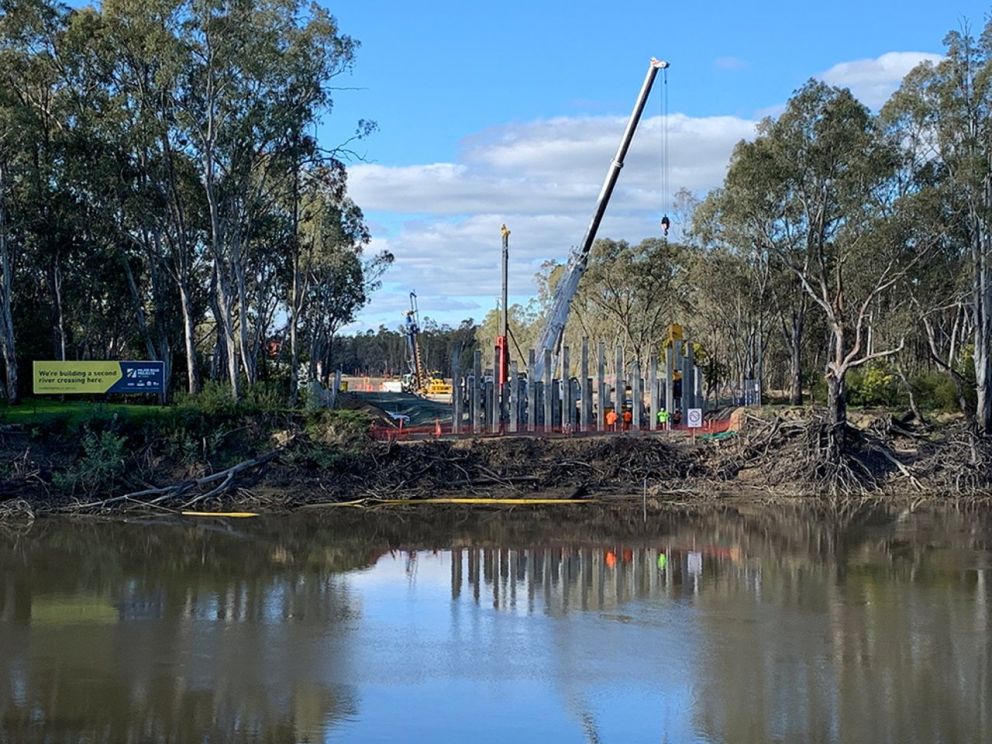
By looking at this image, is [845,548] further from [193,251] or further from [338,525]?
[193,251]

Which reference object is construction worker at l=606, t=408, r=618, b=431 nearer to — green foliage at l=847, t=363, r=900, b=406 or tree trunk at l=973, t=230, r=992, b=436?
tree trunk at l=973, t=230, r=992, b=436

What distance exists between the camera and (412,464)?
28391 millimetres

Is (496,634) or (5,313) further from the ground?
(5,313)

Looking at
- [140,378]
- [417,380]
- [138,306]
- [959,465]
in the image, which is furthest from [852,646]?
[417,380]

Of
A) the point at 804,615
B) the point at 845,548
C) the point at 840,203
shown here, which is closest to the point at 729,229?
the point at 840,203

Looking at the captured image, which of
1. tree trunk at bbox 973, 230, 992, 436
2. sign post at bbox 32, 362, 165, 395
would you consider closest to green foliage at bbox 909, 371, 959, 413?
tree trunk at bbox 973, 230, 992, 436

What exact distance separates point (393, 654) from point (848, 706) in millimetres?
5196

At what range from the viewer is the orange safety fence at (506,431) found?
1240 inches

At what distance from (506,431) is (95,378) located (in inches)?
452

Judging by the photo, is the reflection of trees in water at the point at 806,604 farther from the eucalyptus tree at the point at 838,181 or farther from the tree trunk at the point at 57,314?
the tree trunk at the point at 57,314

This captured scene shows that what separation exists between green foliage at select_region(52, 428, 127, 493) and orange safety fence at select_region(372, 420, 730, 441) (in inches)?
278

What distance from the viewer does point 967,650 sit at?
44.2 ft

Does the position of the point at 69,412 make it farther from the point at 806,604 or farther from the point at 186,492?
the point at 806,604

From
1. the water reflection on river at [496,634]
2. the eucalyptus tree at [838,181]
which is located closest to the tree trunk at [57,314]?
the water reflection on river at [496,634]
